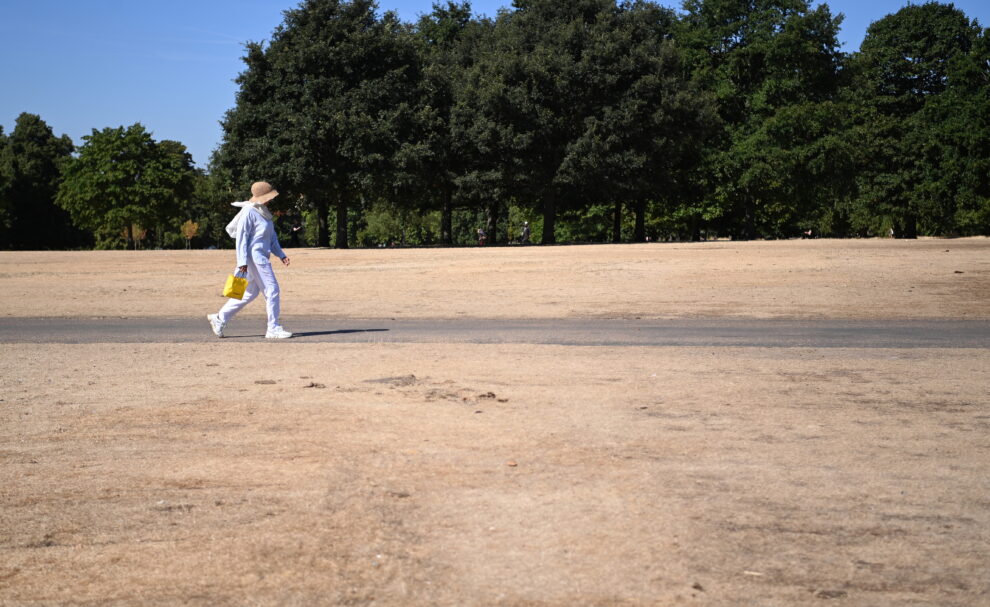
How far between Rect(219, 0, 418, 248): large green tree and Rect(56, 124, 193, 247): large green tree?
28.4 metres

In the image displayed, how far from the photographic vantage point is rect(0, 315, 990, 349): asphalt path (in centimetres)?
1253

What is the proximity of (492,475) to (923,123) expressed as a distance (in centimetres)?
6811

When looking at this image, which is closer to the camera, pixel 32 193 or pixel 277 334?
pixel 277 334

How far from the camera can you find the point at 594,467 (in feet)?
18.7

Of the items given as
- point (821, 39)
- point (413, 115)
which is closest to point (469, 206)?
point (413, 115)

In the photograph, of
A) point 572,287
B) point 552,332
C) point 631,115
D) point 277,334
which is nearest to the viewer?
point 277,334

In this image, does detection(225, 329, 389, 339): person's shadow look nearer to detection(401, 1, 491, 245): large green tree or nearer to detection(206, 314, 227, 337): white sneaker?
detection(206, 314, 227, 337): white sneaker

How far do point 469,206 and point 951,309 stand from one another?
46.2 metres

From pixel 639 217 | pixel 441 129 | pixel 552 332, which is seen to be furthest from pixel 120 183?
pixel 552 332

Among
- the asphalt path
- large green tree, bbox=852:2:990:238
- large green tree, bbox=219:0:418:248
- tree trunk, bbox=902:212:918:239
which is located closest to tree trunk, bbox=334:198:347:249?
large green tree, bbox=219:0:418:248

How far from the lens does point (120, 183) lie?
8056 centimetres

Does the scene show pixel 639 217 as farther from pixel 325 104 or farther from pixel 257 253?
pixel 257 253

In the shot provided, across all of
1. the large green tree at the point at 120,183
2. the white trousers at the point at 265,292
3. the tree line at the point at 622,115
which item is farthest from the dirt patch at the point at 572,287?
the large green tree at the point at 120,183

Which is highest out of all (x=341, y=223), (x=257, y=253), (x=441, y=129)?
(x=441, y=129)
